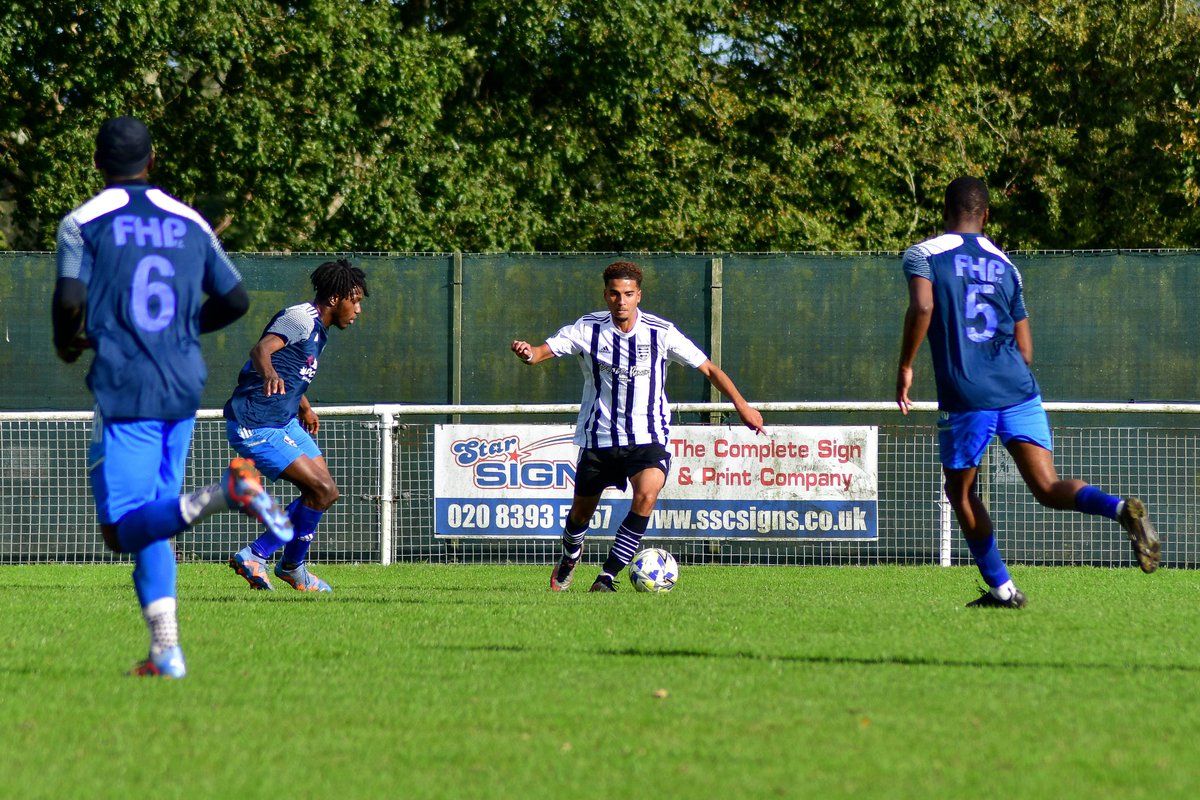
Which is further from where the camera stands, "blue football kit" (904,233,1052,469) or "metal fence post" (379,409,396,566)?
"metal fence post" (379,409,396,566)

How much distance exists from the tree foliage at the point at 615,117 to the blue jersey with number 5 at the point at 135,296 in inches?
589

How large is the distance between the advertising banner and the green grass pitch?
4.04m

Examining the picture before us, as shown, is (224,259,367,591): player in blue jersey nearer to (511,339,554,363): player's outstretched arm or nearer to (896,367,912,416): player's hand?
(511,339,554,363): player's outstretched arm

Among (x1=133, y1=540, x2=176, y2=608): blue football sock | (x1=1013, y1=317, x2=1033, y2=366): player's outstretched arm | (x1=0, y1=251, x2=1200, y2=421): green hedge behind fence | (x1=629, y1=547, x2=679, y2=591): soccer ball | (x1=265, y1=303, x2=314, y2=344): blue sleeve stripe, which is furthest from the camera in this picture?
(x1=0, y1=251, x2=1200, y2=421): green hedge behind fence

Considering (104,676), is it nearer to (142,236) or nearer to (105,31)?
(142,236)

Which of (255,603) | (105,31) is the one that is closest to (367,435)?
→ (255,603)

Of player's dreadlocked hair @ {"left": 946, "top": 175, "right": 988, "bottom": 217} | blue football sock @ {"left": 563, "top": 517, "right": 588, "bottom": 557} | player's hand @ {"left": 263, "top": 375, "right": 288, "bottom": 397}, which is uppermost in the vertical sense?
player's dreadlocked hair @ {"left": 946, "top": 175, "right": 988, "bottom": 217}

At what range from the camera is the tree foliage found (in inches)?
827

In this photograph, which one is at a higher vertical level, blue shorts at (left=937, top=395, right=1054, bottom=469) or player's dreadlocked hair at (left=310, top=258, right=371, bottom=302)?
player's dreadlocked hair at (left=310, top=258, right=371, bottom=302)

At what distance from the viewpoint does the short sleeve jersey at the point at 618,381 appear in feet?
32.1

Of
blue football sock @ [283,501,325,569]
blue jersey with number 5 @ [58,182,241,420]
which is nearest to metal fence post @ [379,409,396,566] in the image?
blue football sock @ [283,501,325,569]

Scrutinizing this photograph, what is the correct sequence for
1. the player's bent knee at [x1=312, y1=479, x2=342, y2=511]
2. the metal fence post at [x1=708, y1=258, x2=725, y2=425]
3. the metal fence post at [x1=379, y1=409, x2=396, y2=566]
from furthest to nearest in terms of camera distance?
the metal fence post at [x1=708, y1=258, x2=725, y2=425]
the metal fence post at [x1=379, y1=409, x2=396, y2=566]
the player's bent knee at [x1=312, y1=479, x2=342, y2=511]

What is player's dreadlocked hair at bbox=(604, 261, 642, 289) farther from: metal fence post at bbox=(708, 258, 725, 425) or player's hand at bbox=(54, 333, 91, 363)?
player's hand at bbox=(54, 333, 91, 363)

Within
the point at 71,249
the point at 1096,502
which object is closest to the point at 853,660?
the point at 1096,502
